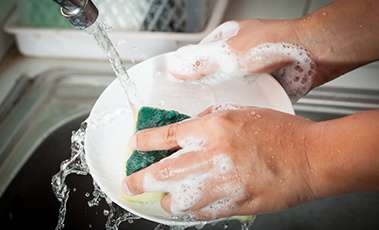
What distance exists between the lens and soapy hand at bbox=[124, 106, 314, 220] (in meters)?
0.63

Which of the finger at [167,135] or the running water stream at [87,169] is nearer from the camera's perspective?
the finger at [167,135]

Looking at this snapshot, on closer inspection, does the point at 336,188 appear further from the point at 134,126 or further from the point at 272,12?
the point at 272,12

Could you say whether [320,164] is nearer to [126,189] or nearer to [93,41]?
[126,189]

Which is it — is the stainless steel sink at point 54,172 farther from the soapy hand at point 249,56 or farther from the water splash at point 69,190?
the soapy hand at point 249,56

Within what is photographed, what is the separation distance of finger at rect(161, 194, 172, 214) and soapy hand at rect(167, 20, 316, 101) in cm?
20

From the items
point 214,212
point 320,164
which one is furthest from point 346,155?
point 214,212

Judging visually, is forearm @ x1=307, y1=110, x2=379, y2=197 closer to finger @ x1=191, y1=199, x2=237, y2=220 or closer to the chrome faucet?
finger @ x1=191, y1=199, x2=237, y2=220

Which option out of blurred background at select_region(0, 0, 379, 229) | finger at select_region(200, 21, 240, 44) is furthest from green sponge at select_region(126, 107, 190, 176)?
blurred background at select_region(0, 0, 379, 229)

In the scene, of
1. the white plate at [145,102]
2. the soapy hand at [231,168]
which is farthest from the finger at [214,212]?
the white plate at [145,102]

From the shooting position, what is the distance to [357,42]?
2.60 feet

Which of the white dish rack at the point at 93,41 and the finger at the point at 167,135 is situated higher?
Answer: the finger at the point at 167,135

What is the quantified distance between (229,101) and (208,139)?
0.66ft

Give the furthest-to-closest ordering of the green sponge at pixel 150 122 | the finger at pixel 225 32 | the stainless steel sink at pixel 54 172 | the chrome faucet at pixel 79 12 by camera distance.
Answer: the stainless steel sink at pixel 54 172 → the finger at pixel 225 32 → the green sponge at pixel 150 122 → the chrome faucet at pixel 79 12

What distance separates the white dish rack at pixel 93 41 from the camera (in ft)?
3.27
